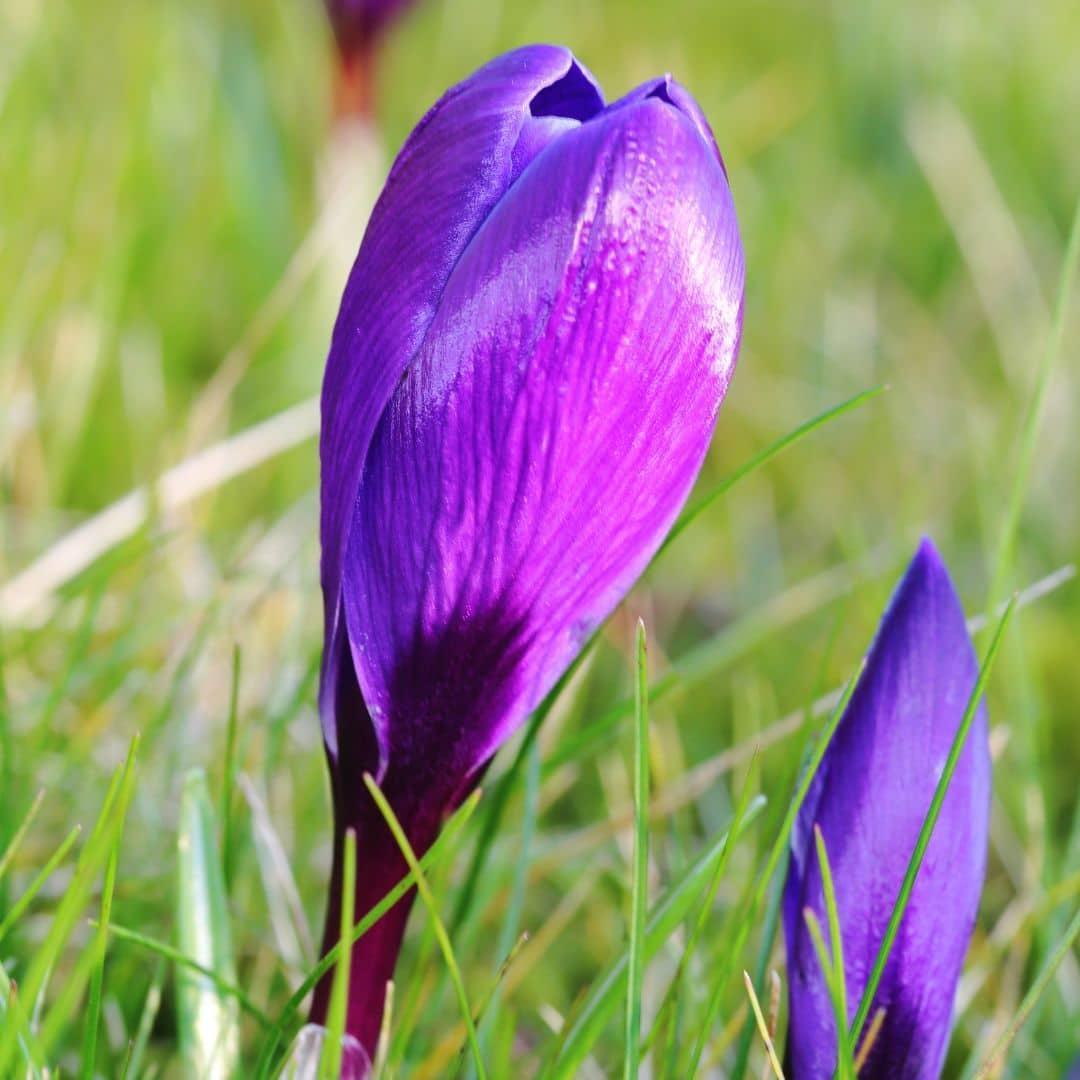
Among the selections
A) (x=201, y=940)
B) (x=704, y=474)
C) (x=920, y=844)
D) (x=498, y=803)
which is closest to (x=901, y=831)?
(x=920, y=844)

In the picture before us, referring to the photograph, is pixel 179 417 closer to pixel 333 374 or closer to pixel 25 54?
pixel 25 54

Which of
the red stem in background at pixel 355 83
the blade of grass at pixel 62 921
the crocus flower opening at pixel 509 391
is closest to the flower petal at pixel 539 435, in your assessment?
the crocus flower opening at pixel 509 391

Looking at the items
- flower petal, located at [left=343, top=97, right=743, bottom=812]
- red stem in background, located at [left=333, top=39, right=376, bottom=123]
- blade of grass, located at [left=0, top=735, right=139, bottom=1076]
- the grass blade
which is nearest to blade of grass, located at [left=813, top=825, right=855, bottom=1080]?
the grass blade

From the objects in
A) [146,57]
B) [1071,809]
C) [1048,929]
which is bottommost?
[1071,809]

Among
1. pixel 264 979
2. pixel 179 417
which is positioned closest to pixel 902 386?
pixel 179 417

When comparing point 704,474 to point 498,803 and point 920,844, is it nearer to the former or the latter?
point 498,803
